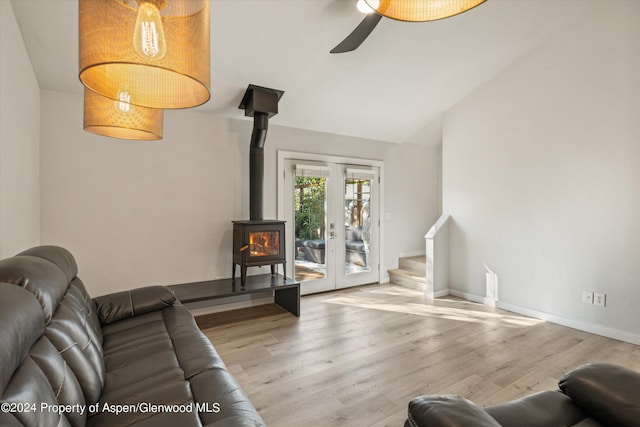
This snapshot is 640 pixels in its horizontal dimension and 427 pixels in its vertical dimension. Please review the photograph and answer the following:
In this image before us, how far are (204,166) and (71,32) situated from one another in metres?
1.67

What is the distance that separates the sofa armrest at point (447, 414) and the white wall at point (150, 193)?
3265mm

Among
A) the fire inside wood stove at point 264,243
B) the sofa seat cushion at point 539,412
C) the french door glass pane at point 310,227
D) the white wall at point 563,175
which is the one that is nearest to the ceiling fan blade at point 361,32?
the fire inside wood stove at point 264,243

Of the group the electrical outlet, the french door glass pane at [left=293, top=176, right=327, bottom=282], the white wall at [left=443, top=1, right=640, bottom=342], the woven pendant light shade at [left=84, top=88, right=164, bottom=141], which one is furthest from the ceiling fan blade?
the electrical outlet

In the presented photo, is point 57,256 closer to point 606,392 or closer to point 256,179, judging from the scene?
point 256,179

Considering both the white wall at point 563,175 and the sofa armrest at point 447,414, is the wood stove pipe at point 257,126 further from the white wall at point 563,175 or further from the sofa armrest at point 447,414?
the sofa armrest at point 447,414

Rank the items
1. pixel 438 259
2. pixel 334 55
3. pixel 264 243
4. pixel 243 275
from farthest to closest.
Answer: pixel 438 259, pixel 264 243, pixel 243 275, pixel 334 55

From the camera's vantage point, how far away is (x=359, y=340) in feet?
10.3

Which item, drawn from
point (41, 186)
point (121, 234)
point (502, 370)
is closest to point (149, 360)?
point (121, 234)

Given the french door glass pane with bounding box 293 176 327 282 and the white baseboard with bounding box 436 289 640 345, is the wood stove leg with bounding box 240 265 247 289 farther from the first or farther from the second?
the white baseboard with bounding box 436 289 640 345

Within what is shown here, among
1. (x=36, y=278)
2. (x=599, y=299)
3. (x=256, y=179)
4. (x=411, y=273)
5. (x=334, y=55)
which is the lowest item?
(x=411, y=273)

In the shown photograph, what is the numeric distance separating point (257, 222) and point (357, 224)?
6.65 feet

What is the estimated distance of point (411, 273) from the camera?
17.3ft

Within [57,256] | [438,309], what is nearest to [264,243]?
[57,256]

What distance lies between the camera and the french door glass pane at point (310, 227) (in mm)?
4547
